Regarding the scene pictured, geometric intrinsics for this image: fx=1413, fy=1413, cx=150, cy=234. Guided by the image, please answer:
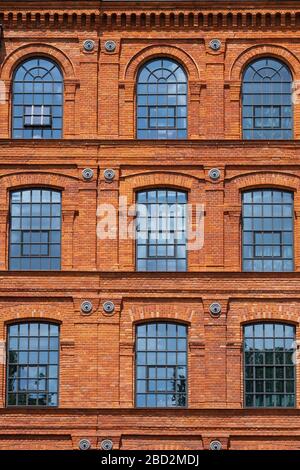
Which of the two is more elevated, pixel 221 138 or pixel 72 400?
pixel 221 138

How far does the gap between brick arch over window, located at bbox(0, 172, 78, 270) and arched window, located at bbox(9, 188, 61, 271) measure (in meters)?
0.18

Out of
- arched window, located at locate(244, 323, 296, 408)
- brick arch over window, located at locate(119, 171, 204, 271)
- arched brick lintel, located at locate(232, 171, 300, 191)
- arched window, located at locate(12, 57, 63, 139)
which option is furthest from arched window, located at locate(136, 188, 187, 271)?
arched window, located at locate(12, 57, 63, 139)

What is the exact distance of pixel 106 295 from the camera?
37.8 metres

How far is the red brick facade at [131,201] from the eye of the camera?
3709 cm

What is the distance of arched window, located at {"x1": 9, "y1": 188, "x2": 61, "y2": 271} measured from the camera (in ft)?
126

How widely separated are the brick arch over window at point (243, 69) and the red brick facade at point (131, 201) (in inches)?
1.5

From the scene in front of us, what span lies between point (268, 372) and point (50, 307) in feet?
19.9

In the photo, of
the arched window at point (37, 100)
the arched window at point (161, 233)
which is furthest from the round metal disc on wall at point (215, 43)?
the arched window at point (161, 233)

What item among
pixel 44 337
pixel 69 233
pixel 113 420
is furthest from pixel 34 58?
pixel 113 420

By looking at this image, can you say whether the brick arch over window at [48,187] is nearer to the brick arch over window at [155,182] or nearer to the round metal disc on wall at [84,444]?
the brick arch over window at [155,182]

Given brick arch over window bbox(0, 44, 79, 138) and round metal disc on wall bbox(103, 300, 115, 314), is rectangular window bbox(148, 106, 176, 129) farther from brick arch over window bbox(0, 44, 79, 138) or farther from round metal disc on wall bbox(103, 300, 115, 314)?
round metal disc on wall bbox(103, 300, 115, 314)
